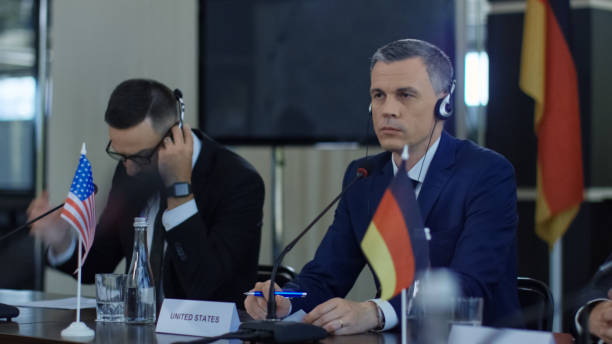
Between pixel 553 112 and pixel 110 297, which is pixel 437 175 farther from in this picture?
pixel 553 112

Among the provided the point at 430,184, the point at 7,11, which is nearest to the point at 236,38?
the point at 7,11

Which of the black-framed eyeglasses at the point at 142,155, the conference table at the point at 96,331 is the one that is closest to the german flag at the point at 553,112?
the black-framed eyeglasses at the point at 142,155

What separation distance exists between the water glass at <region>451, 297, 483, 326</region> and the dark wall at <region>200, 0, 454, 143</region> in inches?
79.9

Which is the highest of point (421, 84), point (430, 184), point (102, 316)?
point (421, 84)

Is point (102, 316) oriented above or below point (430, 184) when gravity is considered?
below

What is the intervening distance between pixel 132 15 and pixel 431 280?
3.06 meters

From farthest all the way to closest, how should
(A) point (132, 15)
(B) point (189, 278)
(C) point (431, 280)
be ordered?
(A) point (132, 15) → (B) point (189, 278) → (C) point (431, 280)

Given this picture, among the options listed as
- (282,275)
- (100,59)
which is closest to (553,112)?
(282,275)

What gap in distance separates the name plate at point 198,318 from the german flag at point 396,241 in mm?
361

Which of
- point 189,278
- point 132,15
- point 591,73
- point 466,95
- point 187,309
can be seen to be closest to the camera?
point 187,309

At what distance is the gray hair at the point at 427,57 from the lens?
6.73 ft

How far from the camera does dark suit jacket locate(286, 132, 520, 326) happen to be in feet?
5.94

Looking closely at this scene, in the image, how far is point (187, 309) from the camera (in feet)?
5.33

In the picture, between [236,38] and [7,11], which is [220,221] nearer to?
[236,38]
